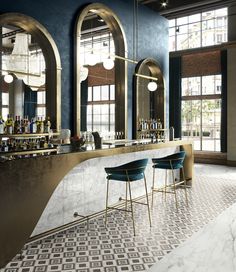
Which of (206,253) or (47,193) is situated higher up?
(47,193)

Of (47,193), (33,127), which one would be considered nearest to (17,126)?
(33,127)

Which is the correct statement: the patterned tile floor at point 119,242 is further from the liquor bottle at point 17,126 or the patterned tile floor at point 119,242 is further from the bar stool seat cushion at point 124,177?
the liquor bottle at point 17,126

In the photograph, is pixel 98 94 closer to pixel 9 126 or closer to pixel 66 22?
pixel 66 22

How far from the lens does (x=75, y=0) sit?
5.35 m

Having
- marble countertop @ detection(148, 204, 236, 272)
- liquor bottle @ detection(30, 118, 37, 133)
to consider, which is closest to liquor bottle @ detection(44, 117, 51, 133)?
liquor bottle @ detection(30, 118, 37, 133)

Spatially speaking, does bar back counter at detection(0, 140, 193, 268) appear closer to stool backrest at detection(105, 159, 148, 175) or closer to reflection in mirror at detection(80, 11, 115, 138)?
stool backrest at detection(105, 159, 148, 175)

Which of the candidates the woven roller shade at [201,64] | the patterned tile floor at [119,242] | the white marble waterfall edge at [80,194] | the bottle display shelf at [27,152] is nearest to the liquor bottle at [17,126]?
the bottle display shelf at [27,152]

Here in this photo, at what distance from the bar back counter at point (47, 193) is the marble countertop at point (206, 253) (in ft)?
4.70

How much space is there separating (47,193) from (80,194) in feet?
3.00

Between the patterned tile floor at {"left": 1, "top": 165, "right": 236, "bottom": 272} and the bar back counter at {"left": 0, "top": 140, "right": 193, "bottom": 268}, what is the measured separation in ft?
0.62

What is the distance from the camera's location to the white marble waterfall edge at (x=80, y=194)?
13.2ft

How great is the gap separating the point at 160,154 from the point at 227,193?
1588 mm

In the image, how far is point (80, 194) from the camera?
4457 mm

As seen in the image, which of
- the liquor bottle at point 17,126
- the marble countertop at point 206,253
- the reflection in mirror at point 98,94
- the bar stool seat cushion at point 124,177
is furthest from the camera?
the reflection in mirror at point 98,94
